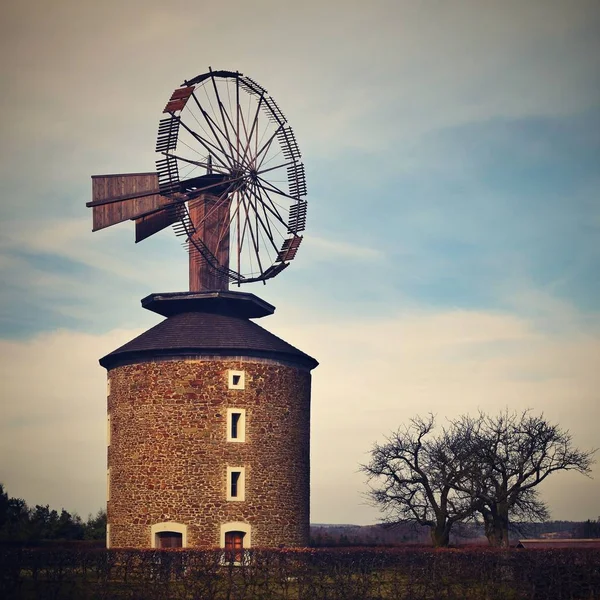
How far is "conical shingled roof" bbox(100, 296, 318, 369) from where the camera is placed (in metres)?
37.8

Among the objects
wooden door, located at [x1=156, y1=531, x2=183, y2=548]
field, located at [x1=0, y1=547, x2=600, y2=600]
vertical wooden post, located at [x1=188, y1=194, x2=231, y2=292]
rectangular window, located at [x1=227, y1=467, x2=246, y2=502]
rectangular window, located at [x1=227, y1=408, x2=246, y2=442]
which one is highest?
vertical wooden post, located at [x1=188, y1=194, x2=231, y2=292]

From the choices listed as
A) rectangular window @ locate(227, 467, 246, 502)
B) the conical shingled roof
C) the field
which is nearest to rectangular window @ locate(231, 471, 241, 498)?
rectangular window @ locate(227, 467, 246, 502)

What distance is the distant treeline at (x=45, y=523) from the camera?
4478 centimetres

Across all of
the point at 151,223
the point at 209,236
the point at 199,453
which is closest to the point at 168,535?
the point at 199,453

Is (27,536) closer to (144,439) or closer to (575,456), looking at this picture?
(144,439)

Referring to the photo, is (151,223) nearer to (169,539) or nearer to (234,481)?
(234,481)

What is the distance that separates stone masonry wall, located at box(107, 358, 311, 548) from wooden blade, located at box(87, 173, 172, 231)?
228 inches

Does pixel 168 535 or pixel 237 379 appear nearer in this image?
pixel 168 535

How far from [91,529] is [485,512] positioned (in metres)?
18.1

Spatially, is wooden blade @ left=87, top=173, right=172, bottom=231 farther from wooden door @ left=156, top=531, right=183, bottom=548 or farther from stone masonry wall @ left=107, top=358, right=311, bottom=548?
wooden door @ left=156, top=531, right=183, bottom=548

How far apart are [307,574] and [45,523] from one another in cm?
2191

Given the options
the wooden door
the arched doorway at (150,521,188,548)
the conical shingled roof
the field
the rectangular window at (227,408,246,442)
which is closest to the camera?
the field

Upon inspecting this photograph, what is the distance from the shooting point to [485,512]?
4191 cm

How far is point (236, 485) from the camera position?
37.3 meters
